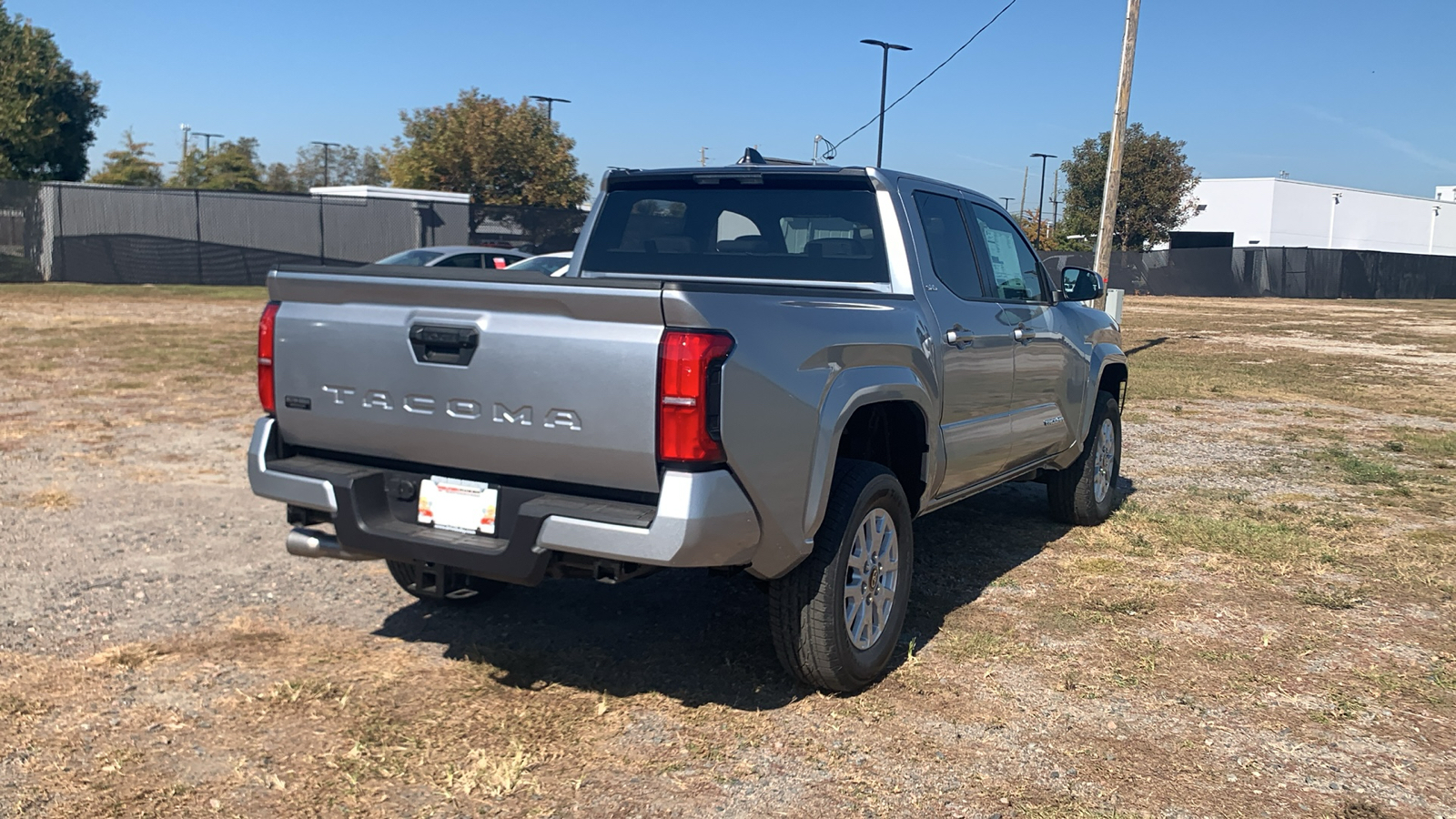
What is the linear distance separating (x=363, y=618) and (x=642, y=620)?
119 cm

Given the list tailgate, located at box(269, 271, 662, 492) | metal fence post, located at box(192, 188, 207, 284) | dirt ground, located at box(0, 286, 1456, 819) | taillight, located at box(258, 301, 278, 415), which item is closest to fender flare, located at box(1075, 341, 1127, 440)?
dirt ground, located at box(0, 286, 1456, 819)

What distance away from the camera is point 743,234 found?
210 inches

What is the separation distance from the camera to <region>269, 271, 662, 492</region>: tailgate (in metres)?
3.52

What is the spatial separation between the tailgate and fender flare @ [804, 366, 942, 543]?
0.66 metres

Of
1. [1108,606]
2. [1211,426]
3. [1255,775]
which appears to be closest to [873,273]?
[1108,606]

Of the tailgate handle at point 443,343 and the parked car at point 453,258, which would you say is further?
the parked car at point 453,258

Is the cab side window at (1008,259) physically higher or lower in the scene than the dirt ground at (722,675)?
higher

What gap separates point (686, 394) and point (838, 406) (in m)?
0.79

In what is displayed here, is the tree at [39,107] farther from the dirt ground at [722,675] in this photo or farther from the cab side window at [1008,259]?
the cab side window at [1008,259]

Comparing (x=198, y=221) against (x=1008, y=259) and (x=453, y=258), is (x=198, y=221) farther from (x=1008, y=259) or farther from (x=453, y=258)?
(x=1008, y=259)

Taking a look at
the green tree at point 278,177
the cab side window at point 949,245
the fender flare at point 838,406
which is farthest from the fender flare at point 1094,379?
the green tree at point 278,177

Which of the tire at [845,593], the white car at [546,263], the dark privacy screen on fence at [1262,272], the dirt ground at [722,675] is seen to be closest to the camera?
the dirt ground at [722,675]

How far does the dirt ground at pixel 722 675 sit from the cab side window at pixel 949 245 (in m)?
1.48

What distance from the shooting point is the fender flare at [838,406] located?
396cm
